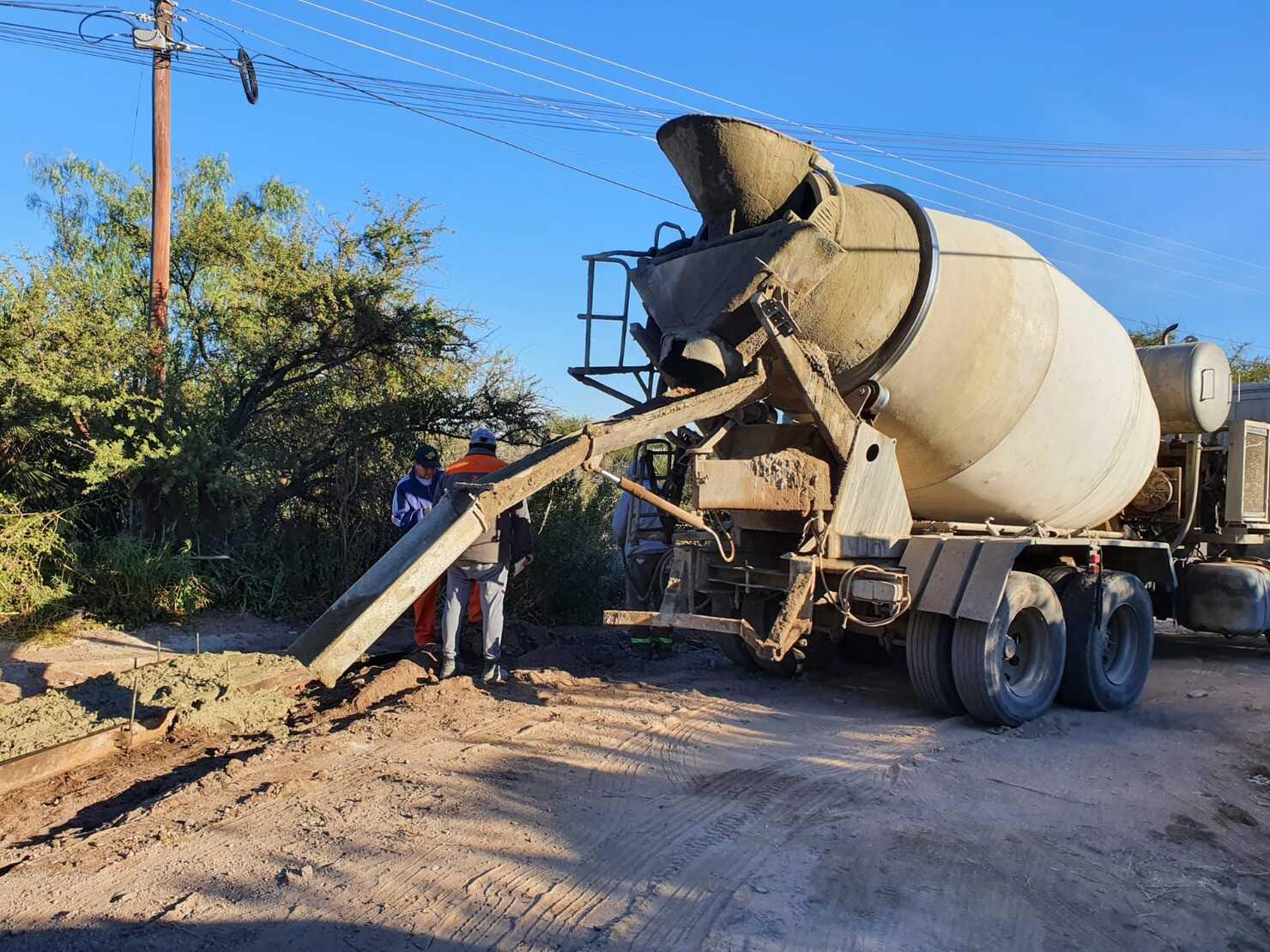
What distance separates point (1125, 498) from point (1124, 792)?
3576 mm

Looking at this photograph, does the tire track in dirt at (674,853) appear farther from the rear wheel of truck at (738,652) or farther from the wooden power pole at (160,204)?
the wooden power pole at (160,204)

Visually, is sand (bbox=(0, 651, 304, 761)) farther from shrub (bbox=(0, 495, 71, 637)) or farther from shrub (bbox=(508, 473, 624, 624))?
shrub (bbox=(508, 473, 624, 624))

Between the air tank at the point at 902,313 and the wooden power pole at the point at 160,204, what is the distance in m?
5.12

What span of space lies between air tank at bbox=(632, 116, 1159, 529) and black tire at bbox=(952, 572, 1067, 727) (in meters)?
0.75

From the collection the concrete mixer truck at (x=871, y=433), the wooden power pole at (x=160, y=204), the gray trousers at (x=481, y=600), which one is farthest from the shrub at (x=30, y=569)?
the concrete mixer truck at (x=871, y=433)

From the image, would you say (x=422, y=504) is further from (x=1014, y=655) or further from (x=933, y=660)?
(x=1014, y=655)

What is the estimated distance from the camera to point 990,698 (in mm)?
5766

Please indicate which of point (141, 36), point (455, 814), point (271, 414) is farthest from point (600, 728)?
point (141, 36)

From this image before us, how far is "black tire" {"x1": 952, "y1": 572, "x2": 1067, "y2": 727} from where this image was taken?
577 cm

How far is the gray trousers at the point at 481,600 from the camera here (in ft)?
21.9

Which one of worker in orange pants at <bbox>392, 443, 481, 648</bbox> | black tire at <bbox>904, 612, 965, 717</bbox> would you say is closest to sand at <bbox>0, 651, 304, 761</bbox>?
worker in orange pants at <bbox>392, 443, 481, 648</bbox>

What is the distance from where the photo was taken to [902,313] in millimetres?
5738

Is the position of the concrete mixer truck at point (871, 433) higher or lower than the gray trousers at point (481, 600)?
higher

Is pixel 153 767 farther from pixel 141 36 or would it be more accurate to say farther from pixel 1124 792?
pixel 141 36
